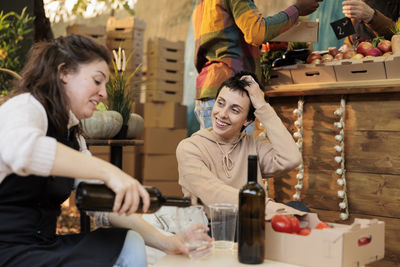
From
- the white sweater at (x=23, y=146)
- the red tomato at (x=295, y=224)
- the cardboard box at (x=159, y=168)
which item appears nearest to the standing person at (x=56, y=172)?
the white sweater at (x=23, y=146)

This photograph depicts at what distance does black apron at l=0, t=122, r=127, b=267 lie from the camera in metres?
1.17

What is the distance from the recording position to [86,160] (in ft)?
3.60

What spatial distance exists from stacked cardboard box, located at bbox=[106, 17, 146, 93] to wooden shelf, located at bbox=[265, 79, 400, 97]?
2304 mm

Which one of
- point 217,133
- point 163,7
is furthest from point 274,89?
point 163,7

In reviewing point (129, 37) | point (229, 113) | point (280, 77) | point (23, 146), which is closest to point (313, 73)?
point (280, 77)

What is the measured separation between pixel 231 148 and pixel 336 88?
2.59 feet

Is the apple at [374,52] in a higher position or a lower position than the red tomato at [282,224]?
higher

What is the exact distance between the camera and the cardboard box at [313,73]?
2596 mm

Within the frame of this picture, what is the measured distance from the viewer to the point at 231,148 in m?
2.10

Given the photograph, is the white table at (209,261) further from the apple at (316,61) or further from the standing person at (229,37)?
the apple at (316,61)

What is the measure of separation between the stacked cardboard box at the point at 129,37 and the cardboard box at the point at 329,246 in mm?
3582

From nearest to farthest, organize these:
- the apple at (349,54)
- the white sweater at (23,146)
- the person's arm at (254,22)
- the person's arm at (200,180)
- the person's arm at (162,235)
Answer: the white sweater at (23,146) → the person's arm at (162,235) → the person's arm at (200,180) → the person's arm at (254,22) → the apple at (349,54)

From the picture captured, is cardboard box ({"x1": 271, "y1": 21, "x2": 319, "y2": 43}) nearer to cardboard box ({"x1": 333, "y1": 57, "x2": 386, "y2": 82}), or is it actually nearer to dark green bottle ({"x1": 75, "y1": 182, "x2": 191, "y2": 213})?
cardboard box ({"x1": 333, "y1": 57, "x2": 386, "y2": 82})

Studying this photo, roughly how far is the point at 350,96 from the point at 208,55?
2.53 feet
